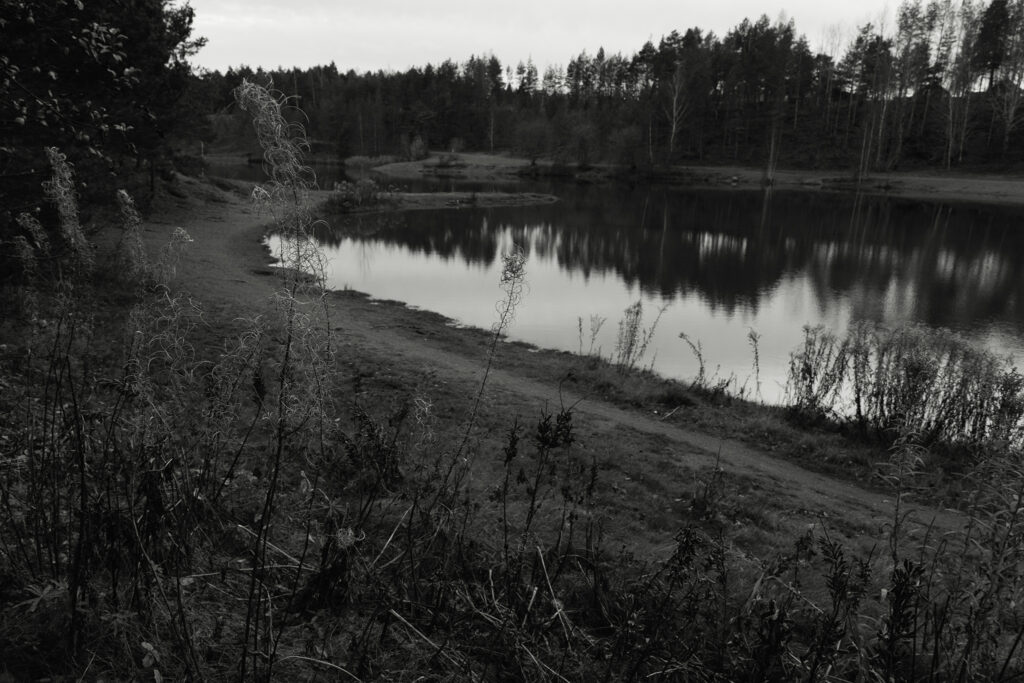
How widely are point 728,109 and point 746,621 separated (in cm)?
10026

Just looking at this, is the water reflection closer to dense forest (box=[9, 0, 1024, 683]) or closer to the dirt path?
dense forest (box=[9, 0, 1024, 683])

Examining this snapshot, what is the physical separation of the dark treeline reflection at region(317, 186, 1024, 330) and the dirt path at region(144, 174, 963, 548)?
4.88 metres

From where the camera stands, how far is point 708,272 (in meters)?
30.3

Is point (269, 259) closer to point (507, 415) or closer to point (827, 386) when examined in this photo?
point (507, 415)

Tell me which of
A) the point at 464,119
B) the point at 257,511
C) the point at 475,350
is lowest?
the point at 475,350

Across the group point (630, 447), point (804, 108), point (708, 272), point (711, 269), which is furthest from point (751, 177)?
point (630, 447)

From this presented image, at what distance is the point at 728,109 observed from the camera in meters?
94.2

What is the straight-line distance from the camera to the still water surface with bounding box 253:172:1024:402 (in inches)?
807

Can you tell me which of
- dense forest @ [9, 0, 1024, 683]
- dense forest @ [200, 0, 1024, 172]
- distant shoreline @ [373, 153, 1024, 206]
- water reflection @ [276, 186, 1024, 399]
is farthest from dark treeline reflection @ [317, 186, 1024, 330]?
dense forest @ [200, 0, 1024, 172]

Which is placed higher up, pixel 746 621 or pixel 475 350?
pixel 746 621

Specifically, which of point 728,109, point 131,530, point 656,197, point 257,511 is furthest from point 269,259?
point 728,109

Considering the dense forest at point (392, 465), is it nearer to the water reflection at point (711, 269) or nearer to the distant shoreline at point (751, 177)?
the water reflection at point (711, 269)

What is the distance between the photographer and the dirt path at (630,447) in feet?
26.3

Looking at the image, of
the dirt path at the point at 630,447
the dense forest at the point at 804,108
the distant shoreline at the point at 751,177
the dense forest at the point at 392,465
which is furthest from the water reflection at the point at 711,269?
the dense forest at the point at 804,108
